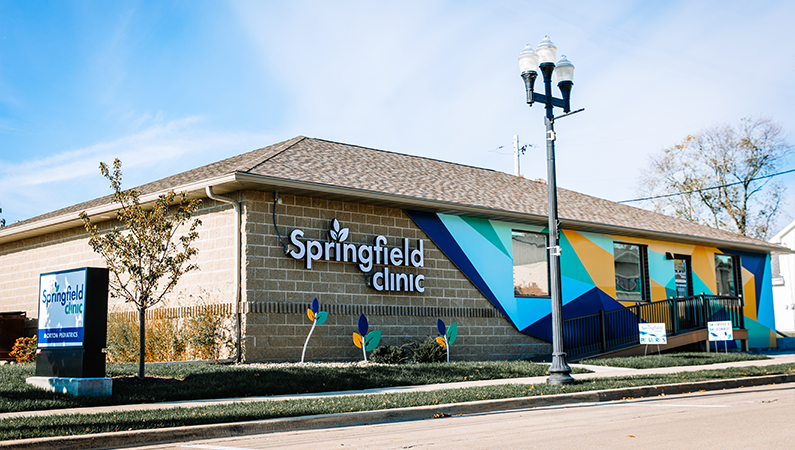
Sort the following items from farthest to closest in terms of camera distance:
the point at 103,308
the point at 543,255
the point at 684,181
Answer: the point at 684,181, the point at 543,255, the point at 103,308

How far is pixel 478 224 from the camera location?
19469mm

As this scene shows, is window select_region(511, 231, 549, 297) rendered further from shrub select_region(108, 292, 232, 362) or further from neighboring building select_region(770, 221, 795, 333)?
neighboring building select_region(770, 221, 795, 333)

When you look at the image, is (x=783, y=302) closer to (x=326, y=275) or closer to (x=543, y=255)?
(x=543, y=255)

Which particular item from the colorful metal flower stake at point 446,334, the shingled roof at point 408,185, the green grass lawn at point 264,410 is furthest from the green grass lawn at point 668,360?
the shingled roof at point 408,185

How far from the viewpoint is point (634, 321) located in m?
22.3

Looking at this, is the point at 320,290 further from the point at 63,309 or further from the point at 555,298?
the point at 63,309

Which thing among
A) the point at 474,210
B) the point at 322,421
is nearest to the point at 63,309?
the point at 322,421

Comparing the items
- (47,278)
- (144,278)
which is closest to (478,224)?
(144,278)

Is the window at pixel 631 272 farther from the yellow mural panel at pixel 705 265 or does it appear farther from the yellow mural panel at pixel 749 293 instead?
the yellow mural panel at pixel 749 293

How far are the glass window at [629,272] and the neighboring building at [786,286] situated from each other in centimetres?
3049

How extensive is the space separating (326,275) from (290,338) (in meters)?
1.69

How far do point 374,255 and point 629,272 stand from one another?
10.9 m

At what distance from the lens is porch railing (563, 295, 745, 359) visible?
20.7 m

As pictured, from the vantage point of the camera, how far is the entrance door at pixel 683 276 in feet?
83.3
